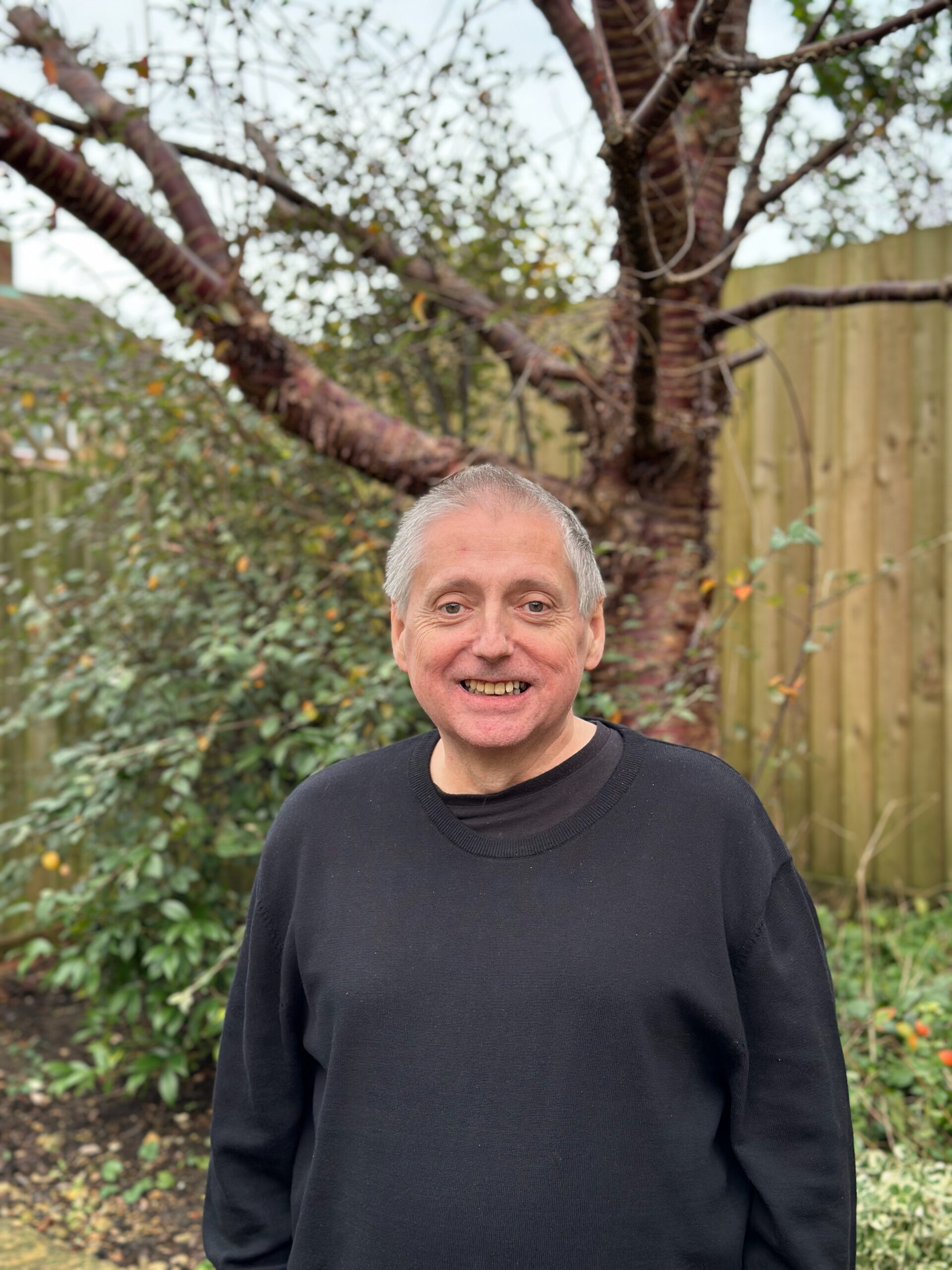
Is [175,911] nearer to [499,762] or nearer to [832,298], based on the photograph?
[499,762]

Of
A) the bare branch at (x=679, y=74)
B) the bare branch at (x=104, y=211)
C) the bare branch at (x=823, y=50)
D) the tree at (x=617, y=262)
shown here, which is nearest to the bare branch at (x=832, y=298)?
the tree at (x=617, y=262)

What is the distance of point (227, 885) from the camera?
128 inches

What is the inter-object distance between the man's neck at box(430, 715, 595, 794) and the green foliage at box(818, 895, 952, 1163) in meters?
1.42

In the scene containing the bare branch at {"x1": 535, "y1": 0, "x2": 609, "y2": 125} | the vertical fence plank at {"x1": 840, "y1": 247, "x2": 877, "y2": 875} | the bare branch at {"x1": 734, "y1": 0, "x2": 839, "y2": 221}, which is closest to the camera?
the bare branch at {"x1": 734, "y1": 0, "x2": 839, "y2": 221}

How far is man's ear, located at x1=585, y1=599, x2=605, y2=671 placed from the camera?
1.49 meters

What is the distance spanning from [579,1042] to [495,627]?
0.50m

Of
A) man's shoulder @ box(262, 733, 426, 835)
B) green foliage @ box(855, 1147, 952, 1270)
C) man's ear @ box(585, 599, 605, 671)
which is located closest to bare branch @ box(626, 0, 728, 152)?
man's ear @ box(585, 599, 605, 671)

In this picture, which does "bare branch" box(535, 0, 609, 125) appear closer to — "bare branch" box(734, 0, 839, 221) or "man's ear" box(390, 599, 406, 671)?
"bare branch" box(734, 0, 839, 221)

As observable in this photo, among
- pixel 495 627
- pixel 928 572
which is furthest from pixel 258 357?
pixel 928 572

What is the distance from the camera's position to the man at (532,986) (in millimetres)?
1235

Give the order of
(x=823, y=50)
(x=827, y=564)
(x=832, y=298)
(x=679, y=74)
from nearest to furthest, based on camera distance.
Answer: (x=823, y=50) < (x=679, y=74) < (x=832, y=298) < (x=827, y=564)

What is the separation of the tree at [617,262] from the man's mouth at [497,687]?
121 cm

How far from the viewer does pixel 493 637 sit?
133 cm

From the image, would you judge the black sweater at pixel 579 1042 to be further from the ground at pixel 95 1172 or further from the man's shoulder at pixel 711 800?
Answer: the ground at pixel 95 1172
